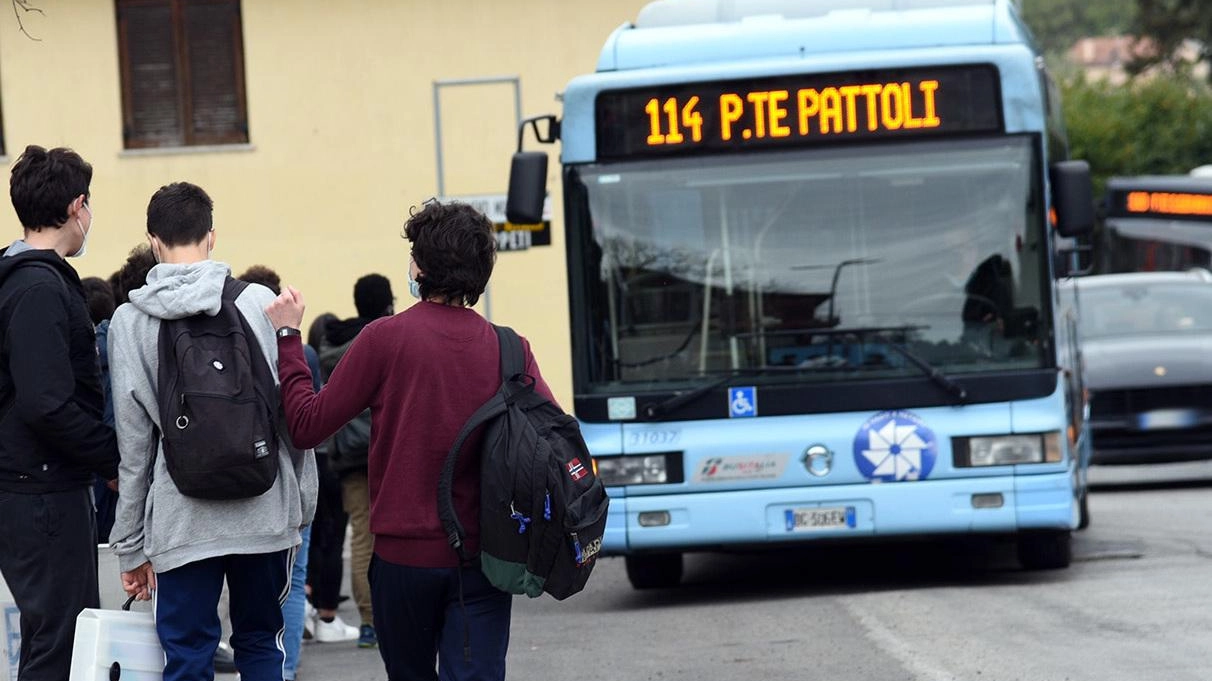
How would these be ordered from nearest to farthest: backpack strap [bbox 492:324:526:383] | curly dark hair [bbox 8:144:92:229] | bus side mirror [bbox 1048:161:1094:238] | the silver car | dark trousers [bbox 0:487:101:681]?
backpack strap [bbox 492:324:526:383]
dark trousers [bbox 0:487:101:681]
curly dark hair [bbox 8:144:92:229]
bus side mirror [bbox 1048:161:1094:238]
the silver car

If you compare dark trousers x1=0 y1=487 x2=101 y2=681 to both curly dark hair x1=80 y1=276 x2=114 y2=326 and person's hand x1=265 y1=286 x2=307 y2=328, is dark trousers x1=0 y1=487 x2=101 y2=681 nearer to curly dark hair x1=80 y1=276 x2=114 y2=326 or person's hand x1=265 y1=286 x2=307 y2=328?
person's hand x1=265 y1=286 x2=307 y2=328

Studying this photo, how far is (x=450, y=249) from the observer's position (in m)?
4.77

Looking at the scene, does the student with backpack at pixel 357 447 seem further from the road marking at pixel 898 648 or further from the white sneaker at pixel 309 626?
the road marking at pixel 898 648

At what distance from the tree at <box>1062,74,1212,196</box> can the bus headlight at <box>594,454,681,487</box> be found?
3711cm

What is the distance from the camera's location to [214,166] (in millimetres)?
20672

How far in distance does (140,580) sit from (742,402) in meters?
5.17

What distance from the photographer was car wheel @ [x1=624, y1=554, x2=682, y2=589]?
11.0 meters

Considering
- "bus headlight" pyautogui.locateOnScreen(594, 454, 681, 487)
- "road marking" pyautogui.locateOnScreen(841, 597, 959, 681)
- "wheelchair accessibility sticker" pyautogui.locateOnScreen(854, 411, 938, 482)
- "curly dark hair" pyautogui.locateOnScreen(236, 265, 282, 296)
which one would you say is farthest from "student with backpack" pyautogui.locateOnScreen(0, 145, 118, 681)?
"wheelchair accessibility sticker" pyautogui.locateOnScreen(854, 411, 938, 482)

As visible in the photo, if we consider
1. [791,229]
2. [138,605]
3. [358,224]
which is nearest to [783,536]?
[791,229]

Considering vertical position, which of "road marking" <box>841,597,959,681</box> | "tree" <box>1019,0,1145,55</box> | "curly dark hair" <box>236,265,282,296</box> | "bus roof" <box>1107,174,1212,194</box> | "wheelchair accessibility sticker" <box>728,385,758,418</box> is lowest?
"road marking" <box>841,597,959,681</box>

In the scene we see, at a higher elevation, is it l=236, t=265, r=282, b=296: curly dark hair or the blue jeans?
l=236, t=265, r=282, b=296: curly dark hair

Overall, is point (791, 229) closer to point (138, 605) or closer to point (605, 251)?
point (605, 251)

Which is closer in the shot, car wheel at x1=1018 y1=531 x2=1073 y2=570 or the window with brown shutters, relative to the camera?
car wheel at x1=1018 y1=531 x2=1073 y2=570

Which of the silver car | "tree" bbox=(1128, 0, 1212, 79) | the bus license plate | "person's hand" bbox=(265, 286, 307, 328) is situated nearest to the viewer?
"person's hand" bbox=(265, 286, 307, 328)
